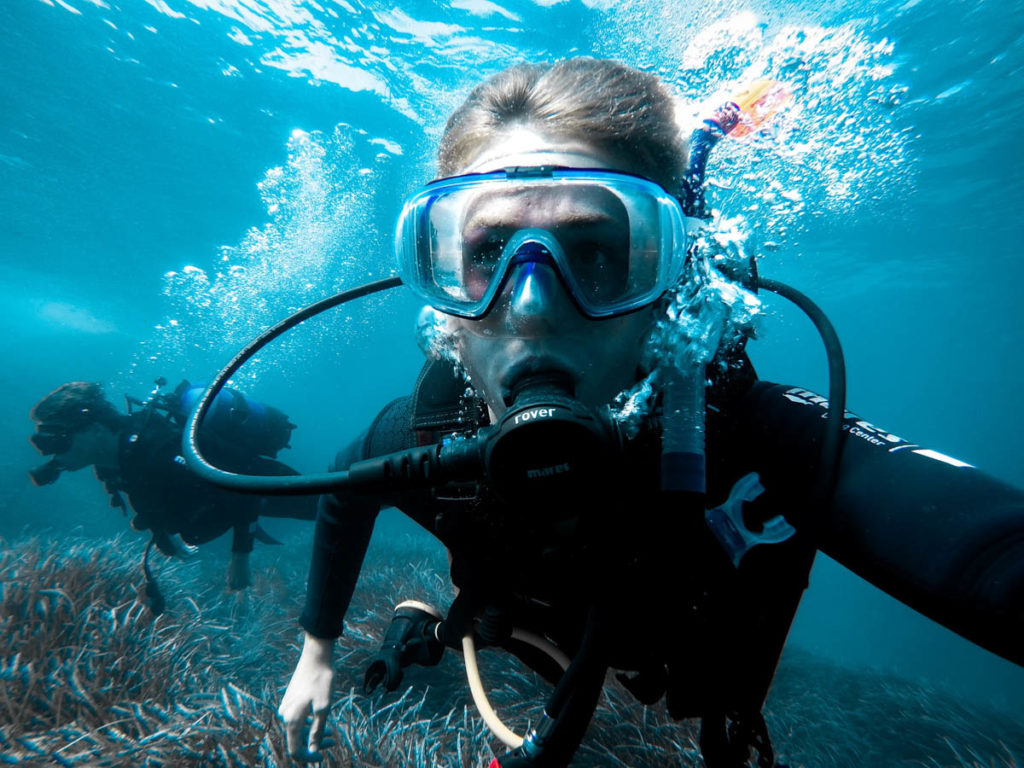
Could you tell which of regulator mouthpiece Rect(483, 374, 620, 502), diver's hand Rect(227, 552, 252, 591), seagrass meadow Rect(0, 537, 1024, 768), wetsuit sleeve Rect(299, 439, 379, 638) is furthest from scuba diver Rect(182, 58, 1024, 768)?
diver's hand Rect(227, 552, 252, 591)

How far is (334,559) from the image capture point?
2.79 m

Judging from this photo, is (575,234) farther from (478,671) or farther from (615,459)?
(478,671)

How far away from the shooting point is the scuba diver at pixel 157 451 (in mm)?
6914

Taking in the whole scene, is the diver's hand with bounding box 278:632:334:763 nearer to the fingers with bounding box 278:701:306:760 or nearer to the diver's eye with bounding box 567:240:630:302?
the fingers with bounding box 278:701:306:760

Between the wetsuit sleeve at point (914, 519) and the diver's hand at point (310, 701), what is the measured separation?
2471 millimetres

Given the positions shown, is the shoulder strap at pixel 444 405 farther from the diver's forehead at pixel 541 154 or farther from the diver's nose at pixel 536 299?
the diver's forehead at pixel 541 154

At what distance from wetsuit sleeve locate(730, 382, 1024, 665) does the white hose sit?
1254 mm

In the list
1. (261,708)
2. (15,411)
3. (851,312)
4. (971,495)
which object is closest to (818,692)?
(261,708)

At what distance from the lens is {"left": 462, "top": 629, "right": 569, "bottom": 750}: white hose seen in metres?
2.09

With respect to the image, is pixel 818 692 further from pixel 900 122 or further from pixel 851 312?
pixel 851 312

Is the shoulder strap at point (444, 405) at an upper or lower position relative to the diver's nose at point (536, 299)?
lower

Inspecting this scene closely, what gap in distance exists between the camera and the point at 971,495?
4.50 feet

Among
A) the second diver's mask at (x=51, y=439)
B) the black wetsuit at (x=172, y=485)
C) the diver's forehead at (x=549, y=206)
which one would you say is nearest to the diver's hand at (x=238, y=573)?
the black wetsuit at (x=172, y=485)

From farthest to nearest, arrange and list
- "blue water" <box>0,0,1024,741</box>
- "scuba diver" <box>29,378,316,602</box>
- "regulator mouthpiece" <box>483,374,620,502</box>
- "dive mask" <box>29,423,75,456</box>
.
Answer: "blue water" <box>0,0,1024,741</box>
"scuba diver" <box>29,378,316,602</box>
"dive mask" <box>29,423,75,456</box>
"regulator mouthpiece" <box>483,374,620,502</box>
